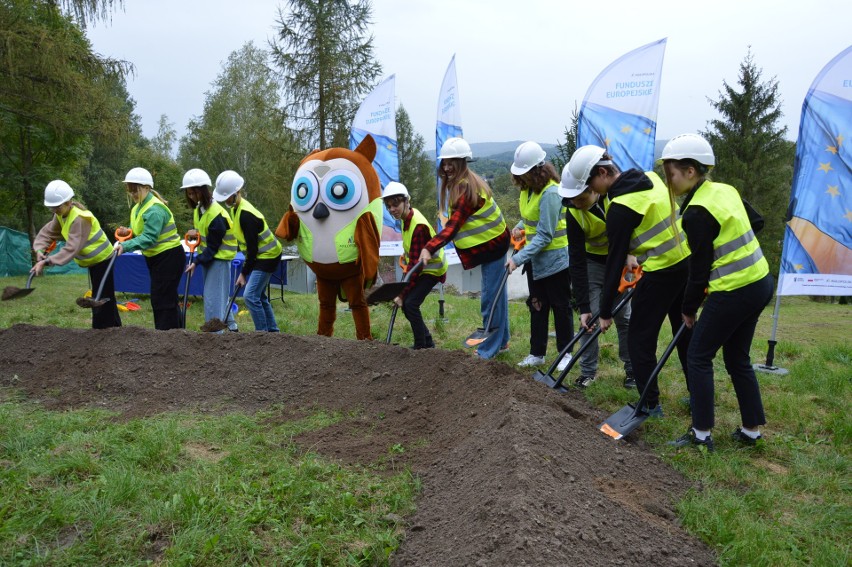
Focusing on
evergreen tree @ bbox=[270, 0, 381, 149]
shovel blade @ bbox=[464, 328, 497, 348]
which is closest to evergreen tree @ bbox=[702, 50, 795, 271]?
evergreen tree @ bbox=[270, 0, 381, 149]

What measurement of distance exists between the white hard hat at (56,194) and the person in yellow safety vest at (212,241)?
4.08 feet

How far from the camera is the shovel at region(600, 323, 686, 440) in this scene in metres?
3.83

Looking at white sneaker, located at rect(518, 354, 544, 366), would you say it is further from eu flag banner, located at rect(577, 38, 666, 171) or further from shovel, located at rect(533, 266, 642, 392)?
eu flag banner, located at rect(577, 38, 666, 171)

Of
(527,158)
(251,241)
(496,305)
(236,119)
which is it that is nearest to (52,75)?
(251,241)

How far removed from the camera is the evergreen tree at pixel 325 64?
15.3 meters

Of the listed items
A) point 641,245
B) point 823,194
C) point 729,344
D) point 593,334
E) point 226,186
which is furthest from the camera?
point 226,186

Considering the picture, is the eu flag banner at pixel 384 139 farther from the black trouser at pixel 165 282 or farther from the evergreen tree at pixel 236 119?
the evergreen tree at pixel 236 119

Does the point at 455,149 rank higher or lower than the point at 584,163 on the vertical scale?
higher

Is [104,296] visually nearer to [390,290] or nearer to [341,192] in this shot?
[341,192]

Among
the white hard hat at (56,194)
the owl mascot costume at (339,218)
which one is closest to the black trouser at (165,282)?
the white hard hat at (56,194)

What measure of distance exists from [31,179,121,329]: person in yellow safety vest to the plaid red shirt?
143 inches

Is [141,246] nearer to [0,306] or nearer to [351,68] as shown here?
[0,306]

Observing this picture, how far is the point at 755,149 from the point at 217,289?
23.1m

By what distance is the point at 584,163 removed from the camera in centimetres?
420
